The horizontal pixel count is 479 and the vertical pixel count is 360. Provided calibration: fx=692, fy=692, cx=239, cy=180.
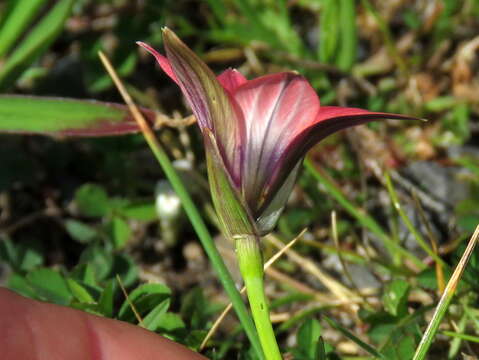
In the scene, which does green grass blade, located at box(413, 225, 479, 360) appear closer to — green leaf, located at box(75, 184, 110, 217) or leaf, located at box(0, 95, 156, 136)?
leaf, located at box(0, 95, 156, 136)

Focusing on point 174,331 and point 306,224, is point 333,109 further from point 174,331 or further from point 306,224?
point 306,224

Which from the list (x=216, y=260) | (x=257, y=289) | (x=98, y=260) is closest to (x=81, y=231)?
(x=98, y=260)

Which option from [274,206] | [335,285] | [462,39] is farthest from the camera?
[462,39]

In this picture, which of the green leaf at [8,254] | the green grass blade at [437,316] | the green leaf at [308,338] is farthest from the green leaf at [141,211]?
the green grass blade at [437,316]

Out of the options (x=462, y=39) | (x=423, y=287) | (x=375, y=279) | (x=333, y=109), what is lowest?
(x=375, y=279)

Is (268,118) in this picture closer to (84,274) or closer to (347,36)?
(84,274)

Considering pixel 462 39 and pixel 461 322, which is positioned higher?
pixel 462 39

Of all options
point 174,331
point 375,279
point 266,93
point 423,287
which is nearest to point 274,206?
point 266,93

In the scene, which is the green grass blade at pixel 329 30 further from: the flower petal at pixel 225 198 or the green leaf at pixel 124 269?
the flower petal at pixel 225 198
